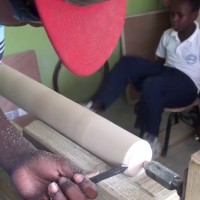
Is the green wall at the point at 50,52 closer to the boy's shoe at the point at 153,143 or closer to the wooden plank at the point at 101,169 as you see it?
the boy's shoe at the point at 153,143

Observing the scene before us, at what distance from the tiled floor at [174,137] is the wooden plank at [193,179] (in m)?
1.54

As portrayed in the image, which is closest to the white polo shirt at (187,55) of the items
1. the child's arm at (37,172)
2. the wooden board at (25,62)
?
the wooden board at (25,62)

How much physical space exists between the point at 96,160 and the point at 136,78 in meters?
1.62

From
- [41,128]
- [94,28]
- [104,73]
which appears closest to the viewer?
[94,28]

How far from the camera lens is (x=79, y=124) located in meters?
0.83

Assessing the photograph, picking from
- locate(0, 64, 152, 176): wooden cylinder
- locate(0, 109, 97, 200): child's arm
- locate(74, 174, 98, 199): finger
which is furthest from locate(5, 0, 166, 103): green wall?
locate(74, 174, 98, 199): finger

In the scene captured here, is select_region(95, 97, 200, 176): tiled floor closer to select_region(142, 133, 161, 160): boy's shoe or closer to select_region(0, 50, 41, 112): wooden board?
select_region(142, 133, 161, 160): boy's shoe

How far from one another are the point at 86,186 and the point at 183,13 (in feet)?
6.08

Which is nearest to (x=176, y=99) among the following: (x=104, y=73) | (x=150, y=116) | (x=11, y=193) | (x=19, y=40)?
(x=150, y=116)

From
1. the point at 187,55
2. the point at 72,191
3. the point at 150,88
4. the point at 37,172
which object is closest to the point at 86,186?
the point at 72,191

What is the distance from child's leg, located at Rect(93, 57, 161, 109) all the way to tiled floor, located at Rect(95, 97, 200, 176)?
28 cm

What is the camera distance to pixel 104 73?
2760 mm

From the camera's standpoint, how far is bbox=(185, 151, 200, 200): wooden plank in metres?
0.56

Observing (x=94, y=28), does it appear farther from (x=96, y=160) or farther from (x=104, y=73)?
(x=104, y=73)
